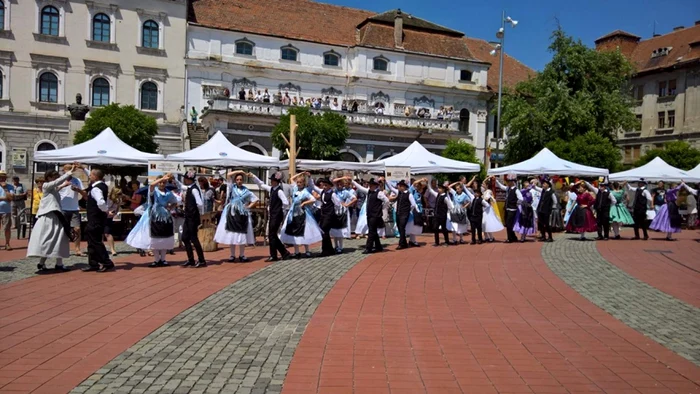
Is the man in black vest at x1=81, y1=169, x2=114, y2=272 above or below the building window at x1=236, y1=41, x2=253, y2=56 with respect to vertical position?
below

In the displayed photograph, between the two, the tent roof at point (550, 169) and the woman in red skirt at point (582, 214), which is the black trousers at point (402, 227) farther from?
the tent roof at point (550, 169)

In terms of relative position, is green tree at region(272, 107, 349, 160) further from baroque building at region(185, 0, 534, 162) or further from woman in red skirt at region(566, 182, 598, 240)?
woman in red skirt at region(566, 182, 598, 240)

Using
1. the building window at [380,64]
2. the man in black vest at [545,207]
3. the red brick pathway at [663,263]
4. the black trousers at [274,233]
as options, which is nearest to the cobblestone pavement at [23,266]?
the black trousers at [274,233]

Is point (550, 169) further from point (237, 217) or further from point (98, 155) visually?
point (98, 155)

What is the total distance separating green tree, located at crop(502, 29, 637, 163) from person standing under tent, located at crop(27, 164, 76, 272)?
34.6 m

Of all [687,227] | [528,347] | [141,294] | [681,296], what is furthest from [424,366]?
[687,227]

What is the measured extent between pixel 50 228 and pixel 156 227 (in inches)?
76.6

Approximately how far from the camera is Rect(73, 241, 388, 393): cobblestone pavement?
17.2 feet

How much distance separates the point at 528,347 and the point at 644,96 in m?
57.2

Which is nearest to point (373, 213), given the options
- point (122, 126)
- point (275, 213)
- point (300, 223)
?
point (300, 223)

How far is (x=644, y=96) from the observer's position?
5619 centimetres

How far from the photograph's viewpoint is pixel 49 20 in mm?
37406

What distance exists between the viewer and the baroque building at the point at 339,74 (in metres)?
37.6

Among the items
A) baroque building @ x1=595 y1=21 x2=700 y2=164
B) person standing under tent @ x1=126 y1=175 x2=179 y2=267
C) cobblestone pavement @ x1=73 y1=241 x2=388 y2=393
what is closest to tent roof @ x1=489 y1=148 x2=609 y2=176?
person standing under tent @ x1=126 y1=175 x2=179 y2=267
